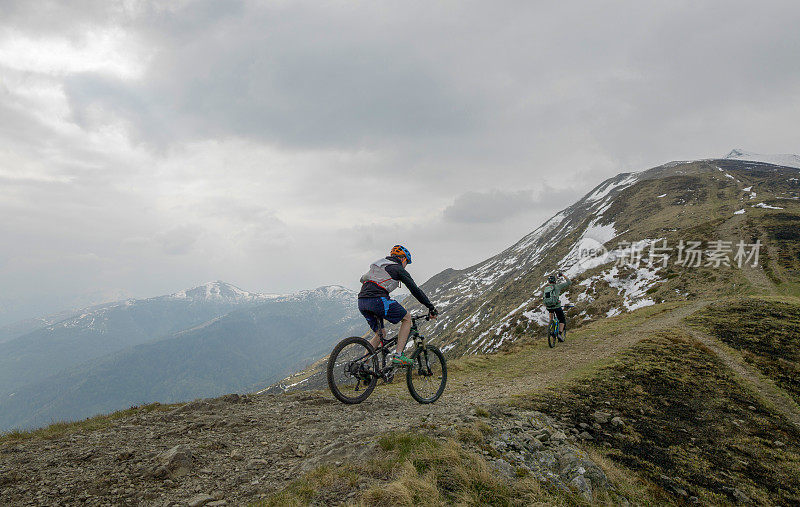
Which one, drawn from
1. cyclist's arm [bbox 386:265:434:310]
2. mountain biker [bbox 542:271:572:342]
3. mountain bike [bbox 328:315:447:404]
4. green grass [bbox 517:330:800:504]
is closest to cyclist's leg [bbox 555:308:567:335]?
mountain biker [bbox 542:271:572:342]

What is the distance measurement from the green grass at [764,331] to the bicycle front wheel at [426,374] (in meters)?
11.4

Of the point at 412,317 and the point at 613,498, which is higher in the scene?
the point at 412,317

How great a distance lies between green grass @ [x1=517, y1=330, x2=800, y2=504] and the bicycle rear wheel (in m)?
4.25

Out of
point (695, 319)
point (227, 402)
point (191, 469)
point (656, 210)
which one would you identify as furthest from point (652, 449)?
point (656, 210)

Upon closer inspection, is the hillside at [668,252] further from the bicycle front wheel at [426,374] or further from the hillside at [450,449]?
the bicycle front wheel at [426,374]

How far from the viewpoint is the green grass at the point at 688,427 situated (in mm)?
6770

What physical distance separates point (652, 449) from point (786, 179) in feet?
443

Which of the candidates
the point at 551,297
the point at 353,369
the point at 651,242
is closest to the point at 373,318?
the point at 353,369

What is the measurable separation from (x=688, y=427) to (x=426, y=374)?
682 cm

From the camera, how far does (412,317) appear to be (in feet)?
32.1

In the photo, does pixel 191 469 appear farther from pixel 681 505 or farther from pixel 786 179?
pixel 786 179

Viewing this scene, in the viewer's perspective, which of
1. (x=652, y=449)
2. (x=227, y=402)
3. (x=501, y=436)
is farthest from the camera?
(x=227, y=402)

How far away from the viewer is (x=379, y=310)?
927cm

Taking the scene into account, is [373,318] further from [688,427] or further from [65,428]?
[65,428]
